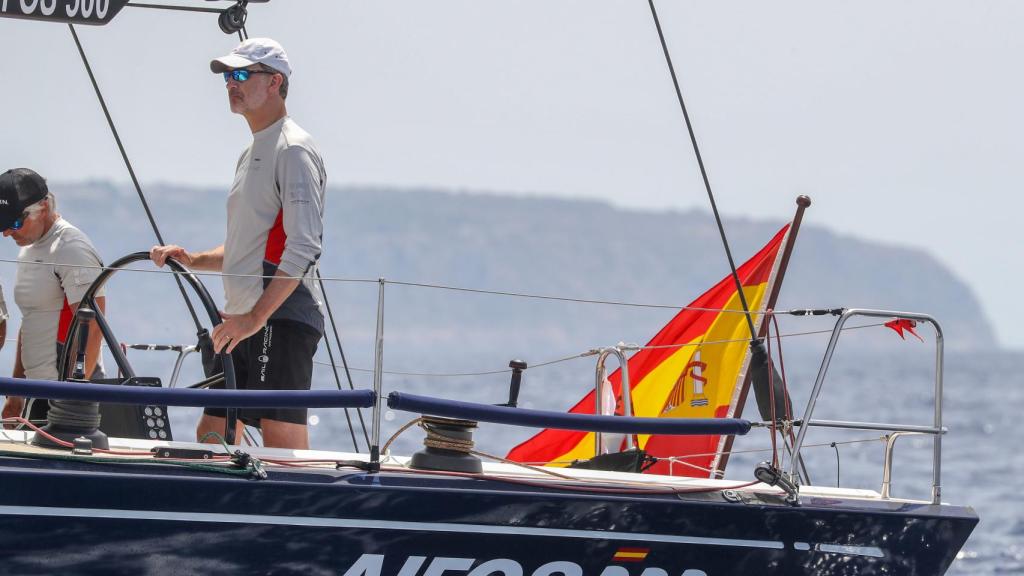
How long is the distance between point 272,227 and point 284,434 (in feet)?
1.93

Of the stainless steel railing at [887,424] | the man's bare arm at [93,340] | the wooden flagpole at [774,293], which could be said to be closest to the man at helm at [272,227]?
the man's bare arm at [93,340]

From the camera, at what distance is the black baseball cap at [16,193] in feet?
16.1

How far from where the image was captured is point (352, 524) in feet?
12.9

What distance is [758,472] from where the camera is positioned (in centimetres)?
435

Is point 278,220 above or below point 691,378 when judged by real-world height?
above

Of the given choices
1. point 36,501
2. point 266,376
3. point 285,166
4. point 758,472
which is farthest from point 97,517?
point 758,472

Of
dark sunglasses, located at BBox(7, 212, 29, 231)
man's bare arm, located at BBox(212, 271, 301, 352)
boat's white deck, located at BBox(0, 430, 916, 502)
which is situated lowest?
boat's white deck, located at BBox(0, 430, 916, 502)

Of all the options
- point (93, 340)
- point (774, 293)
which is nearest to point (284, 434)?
point (93, 340)

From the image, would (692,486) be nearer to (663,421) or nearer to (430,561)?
(663,421)

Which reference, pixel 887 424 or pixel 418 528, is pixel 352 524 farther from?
pixel 887 424

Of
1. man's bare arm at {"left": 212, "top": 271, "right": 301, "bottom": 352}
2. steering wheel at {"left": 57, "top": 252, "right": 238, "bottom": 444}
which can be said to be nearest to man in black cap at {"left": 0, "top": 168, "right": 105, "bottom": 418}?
steering wheel at {"left": 57, "top": 252, "right": 238, "bottom": 444}

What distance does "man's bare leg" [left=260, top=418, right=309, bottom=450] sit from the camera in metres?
4.37

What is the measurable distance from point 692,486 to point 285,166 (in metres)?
1.45

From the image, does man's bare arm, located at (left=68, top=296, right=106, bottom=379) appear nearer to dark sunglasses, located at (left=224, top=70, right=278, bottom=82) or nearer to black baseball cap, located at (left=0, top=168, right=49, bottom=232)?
black baseball cap, located at (left=0, top=168, right=49, bottom=232)
